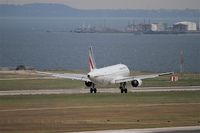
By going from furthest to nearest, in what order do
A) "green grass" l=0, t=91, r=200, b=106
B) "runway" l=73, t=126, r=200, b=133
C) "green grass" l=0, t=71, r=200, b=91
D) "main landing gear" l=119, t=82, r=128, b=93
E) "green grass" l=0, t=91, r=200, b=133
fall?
1. "green grass" l=0, t=71, r=200, b=91
2. "main landing gear" l=119, t=82, r=128, b=93
3. "green grass" l=0, t=91, r=200, b=106
4. "green grass" l=0, t=91, r=200, b=133
5. "runway" l=73, t=126, r=200, b=133

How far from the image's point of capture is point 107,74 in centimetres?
9494

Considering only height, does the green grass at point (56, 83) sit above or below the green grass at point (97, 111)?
below

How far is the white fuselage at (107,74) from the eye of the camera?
9256cm

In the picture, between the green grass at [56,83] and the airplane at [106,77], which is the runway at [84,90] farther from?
the green grass at [56,83]

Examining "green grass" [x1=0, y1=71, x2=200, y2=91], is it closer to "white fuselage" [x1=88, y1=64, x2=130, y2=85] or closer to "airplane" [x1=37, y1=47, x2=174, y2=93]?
"airplane" [x1=37, y1=47, x2=174, y2=93]

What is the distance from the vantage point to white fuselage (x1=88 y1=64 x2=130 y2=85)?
3644 inches

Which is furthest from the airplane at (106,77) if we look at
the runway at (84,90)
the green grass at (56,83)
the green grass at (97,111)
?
the green grass at (56,83)

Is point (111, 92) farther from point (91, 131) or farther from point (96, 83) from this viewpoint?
point (91, 131)

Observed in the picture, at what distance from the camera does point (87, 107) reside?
2857 inches

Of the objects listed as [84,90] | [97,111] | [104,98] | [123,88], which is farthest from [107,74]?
[97,111]

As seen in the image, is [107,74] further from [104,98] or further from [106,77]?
[104,98]

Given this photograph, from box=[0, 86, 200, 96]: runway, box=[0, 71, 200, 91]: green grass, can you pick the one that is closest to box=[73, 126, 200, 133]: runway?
box=[0, 86, 200, 96]: runway

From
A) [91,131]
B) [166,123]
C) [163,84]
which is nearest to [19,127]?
[91,131]

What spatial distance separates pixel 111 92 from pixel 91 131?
38489 millimetres
